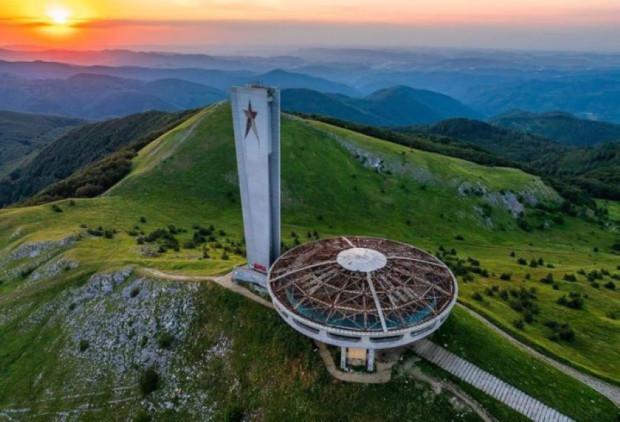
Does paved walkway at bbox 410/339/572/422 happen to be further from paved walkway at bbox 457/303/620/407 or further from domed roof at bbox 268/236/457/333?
paved walkway at bbox 457/303/620/407

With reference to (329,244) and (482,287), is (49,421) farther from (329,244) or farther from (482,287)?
(482,287)

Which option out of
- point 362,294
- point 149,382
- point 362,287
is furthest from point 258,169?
point 149,382

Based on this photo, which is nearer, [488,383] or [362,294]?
[488,383]

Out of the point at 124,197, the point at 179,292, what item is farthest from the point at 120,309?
the point at 124,197

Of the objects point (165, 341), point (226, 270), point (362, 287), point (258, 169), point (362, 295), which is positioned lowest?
point (165, 341)

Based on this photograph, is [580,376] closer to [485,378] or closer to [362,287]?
[485,378]

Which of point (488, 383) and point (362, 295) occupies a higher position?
point (362, 295)

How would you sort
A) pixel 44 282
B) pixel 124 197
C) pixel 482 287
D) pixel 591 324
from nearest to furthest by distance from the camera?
pixel 591 324, pixel 44 282, pixel 482 287, pixel 124 197
